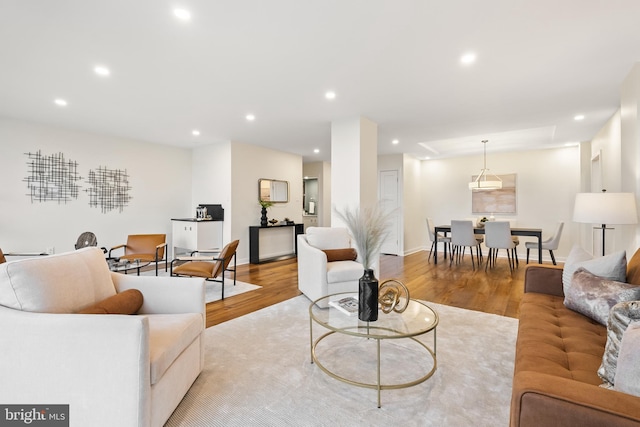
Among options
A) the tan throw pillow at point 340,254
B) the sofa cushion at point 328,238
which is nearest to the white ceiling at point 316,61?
the sofa cushion at point 328,238

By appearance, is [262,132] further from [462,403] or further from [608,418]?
[608,418]

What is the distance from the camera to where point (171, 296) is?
201cm

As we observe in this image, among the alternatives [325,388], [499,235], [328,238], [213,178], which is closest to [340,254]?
[328,238]

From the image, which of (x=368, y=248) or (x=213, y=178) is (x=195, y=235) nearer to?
(x=213, y=178)

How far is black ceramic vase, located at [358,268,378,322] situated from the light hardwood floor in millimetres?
1624

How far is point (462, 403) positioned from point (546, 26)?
2.65m

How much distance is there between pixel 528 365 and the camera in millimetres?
1336

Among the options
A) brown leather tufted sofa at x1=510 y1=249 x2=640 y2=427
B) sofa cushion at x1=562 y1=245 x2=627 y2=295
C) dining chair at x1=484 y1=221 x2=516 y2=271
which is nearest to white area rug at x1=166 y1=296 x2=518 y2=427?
brown leather tufted sofa at x1=510 y1=249 x2=640 y2=427

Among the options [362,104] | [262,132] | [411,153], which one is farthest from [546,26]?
[411,153]

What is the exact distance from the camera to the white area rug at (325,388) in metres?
1.62

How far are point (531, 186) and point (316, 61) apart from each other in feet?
20.8

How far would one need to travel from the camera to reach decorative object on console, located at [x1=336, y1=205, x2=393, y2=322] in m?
2.07

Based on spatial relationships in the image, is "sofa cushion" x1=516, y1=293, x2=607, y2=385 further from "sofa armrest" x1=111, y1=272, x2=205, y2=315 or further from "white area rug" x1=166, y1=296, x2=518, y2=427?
"sofa armrest" x1=111, y1=272, x2=205, y2=315

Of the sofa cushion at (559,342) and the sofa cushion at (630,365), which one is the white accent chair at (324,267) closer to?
the sofa cushion at (559,342)
